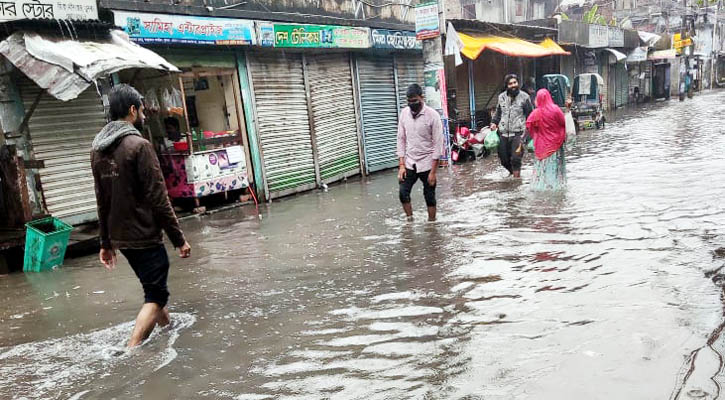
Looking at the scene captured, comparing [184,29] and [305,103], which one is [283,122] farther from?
[184,29]

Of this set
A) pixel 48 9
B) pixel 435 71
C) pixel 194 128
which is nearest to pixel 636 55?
pixel 435 71

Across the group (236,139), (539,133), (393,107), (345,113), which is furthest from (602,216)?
(393,107)

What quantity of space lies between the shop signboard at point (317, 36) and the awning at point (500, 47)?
3218mm

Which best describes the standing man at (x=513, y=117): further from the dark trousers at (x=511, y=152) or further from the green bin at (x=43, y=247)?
the green bin at (x=43, y=247)

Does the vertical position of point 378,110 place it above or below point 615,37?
below

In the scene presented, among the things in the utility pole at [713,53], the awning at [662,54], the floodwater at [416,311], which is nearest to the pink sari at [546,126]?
the floodwater at [416,311]

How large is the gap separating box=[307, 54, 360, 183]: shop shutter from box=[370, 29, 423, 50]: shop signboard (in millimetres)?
853

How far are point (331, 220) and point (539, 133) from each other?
11.7 feet

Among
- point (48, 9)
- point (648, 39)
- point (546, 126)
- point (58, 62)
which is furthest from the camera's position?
point (648, 39)

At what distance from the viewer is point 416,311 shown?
4.25 m

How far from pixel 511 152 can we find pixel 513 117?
0.71 m

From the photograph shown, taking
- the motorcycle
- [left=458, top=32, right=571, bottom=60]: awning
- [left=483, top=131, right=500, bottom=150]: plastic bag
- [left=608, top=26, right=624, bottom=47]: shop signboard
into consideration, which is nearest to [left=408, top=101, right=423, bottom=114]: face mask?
the motorcycle

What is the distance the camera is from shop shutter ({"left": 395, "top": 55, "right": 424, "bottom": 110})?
15.0 meters

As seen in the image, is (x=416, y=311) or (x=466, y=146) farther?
(x=466, y=146)
